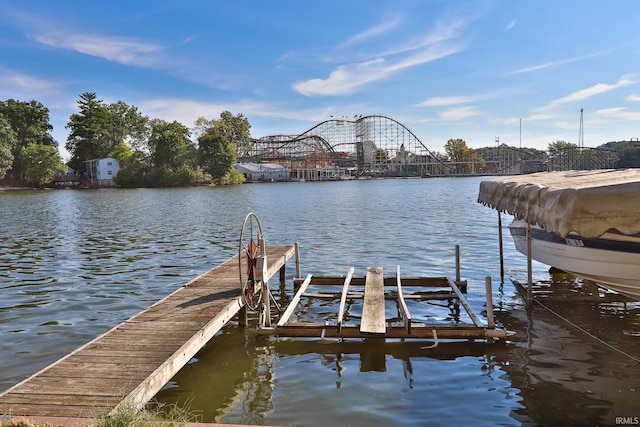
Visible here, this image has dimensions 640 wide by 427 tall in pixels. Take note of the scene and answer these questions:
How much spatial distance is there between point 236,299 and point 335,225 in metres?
21.3

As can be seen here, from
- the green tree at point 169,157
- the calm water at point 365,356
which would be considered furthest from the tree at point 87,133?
the calm water at point 365,356

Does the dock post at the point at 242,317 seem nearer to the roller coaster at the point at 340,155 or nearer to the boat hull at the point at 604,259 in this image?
the boat hull at the point at 604,259

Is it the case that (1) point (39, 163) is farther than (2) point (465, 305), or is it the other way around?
(1) point (39, 163)

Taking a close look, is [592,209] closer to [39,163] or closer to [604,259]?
[604,259]

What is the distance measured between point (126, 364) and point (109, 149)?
122m

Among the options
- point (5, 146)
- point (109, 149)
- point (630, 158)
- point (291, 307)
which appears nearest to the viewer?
point (291, 307)

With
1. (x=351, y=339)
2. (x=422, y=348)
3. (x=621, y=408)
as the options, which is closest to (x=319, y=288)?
(x=351, y=339)

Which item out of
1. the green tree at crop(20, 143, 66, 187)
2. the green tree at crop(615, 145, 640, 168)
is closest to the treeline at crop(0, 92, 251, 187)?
the green tree at crop(20, 143, 66, 187)

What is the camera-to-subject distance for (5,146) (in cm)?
8956

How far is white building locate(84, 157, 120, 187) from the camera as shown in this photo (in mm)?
106175

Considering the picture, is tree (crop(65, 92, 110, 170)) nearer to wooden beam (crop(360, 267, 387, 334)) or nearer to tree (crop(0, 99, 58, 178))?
tree (crop(0, 99, 58, 178))

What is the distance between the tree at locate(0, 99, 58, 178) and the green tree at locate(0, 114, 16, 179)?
588cm

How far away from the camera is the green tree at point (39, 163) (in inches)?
3752

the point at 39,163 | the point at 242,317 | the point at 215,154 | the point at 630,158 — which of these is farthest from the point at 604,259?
the point at 630,158
